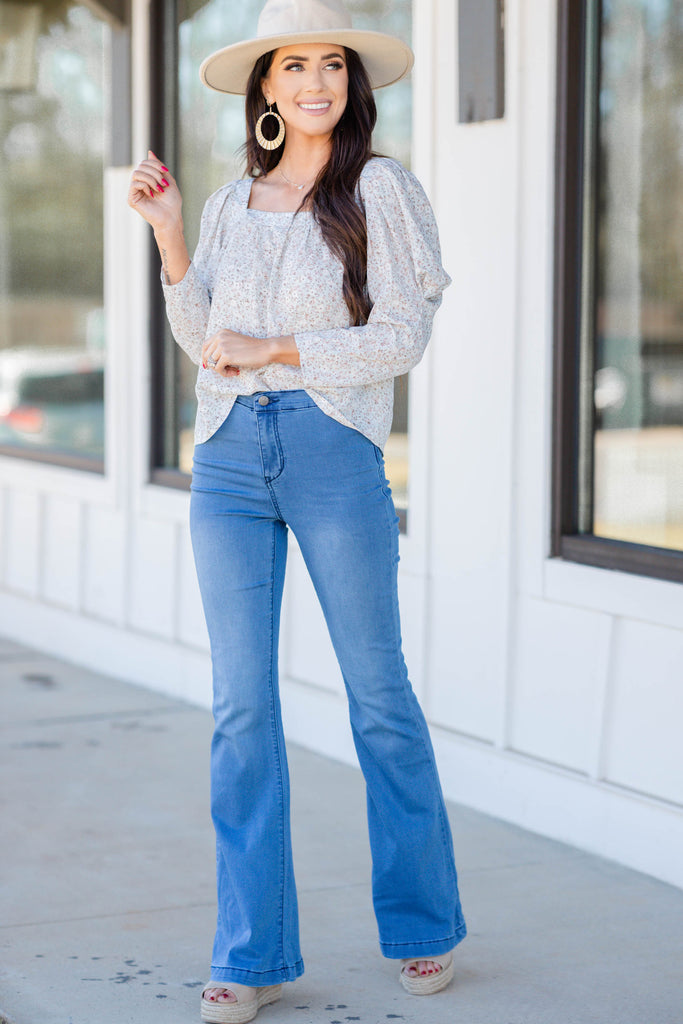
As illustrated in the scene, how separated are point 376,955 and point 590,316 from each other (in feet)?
5.56

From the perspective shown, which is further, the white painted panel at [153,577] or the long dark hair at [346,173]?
the white painted panel at [153,577]

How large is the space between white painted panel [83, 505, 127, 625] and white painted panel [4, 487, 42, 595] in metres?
0.40

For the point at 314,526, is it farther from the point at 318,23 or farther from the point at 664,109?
the point at 664,109

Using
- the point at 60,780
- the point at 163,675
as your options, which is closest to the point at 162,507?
the point at 163,675

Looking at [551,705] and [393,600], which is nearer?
[393,600]

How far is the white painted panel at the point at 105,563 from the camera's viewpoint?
5.57 metres

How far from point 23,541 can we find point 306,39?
3.96 meters

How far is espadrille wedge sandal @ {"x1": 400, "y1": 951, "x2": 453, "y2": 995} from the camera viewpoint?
276 cm

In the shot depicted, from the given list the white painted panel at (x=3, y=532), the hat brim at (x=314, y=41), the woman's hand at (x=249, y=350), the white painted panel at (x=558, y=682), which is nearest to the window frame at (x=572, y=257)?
the white painted panel at (x=558, y=682)

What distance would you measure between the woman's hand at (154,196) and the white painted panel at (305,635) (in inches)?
79.7

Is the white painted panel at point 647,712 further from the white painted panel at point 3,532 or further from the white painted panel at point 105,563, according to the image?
the white painted panel at point 3,532

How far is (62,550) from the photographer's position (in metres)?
5.95

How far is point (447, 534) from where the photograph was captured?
4055 millimetres

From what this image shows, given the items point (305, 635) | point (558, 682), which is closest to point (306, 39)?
point (558, 682)
